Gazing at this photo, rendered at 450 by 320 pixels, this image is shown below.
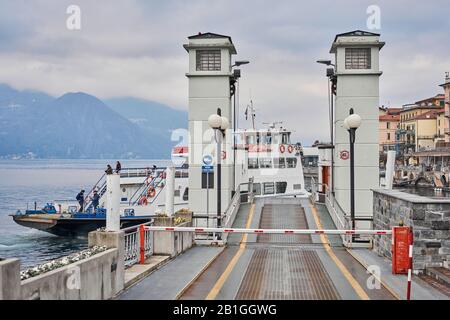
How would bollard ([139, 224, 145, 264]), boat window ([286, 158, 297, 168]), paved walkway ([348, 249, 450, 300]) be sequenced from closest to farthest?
paved walkway ([348, 249, 450, 300]) < bollard ([139, 224, 145, 264]) < boat window ([286, 158, 297, 168])

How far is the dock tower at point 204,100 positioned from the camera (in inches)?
878

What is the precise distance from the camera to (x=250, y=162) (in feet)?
132

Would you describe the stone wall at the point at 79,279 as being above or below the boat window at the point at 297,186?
above

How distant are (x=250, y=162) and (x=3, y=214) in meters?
31.8

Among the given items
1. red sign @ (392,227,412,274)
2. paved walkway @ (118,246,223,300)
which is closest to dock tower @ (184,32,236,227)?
paved walkway @ (118,246,223,300)

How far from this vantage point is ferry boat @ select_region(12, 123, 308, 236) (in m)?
36.8

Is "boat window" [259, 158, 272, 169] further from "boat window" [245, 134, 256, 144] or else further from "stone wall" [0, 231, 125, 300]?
"stone wall" [0, 231, 125, 300]

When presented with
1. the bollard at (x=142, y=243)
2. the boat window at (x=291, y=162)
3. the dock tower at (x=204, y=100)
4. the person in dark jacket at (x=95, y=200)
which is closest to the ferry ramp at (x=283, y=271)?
the bollard at (x=142, y=243)

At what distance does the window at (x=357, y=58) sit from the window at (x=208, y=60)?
5.57 m

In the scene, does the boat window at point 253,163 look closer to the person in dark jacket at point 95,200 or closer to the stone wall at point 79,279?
the person in dark jacket at point 95,200

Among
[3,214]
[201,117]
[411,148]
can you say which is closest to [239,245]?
[201,117]
